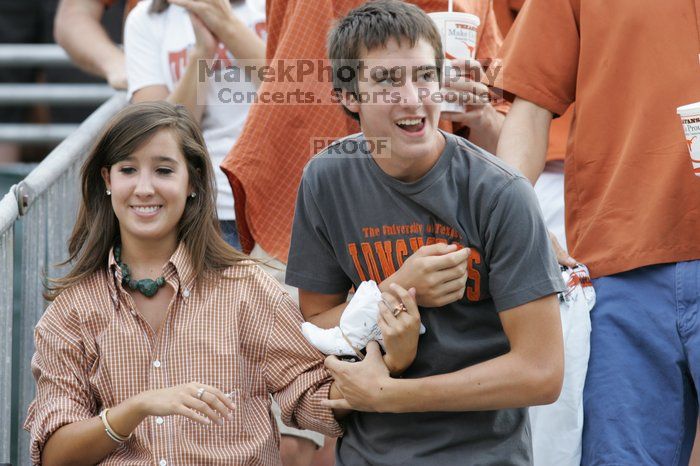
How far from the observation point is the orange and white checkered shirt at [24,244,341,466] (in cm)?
329

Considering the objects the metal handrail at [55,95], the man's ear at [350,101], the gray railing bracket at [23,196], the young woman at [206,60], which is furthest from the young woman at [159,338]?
the metal handrail at [55,95]

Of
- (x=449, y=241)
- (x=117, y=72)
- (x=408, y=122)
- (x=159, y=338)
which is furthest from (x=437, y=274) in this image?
(x=117, y=72)

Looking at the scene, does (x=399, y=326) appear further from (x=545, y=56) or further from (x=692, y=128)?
(x=545, y=56)

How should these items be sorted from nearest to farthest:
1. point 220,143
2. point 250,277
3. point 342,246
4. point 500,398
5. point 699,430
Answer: point 500,398 → point 342,246 → point 250,277 → point 699,430 → point 220,143

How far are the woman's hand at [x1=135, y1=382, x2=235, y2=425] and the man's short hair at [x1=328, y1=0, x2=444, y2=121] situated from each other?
2.99ft

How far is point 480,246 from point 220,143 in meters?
1.62

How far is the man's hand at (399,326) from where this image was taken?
3.03 metres

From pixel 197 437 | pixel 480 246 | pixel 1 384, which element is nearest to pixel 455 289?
pixel 480 246

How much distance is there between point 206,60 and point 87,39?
1.37 m

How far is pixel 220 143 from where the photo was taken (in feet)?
14.5

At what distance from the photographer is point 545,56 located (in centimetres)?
360

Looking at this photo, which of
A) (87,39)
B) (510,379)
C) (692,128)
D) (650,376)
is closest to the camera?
(510,379)

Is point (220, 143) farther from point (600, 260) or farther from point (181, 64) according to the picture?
point (600, 260)

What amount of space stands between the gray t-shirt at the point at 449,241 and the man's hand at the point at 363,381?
0.09 meters
